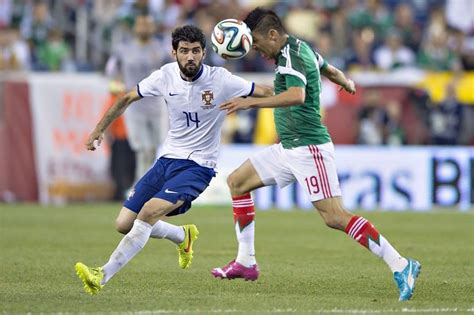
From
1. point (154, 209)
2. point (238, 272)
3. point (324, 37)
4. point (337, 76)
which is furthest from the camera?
point (324, 37)

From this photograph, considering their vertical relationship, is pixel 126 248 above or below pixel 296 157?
below

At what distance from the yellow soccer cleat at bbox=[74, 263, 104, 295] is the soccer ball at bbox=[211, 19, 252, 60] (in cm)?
210

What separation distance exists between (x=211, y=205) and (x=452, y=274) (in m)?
10.5

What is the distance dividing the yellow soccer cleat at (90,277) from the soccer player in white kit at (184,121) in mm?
483

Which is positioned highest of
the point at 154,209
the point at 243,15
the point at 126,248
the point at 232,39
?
the point at 243,15

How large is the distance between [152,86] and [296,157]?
1.36 meters

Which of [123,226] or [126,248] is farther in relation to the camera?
[123,226]

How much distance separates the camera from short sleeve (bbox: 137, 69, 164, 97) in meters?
9.84

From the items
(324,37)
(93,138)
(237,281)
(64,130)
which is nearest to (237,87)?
(93,138)

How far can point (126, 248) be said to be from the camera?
9.30 meters

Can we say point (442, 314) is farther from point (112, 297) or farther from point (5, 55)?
point (5, 55)

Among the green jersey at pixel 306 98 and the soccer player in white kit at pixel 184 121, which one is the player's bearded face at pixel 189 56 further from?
the green jersey at pixel 306 98

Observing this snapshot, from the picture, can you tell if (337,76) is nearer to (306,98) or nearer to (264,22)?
(306,98)

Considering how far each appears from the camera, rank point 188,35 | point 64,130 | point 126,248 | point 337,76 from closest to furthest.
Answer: point 126,248, point 188,35, point 337,76, point 64,130
